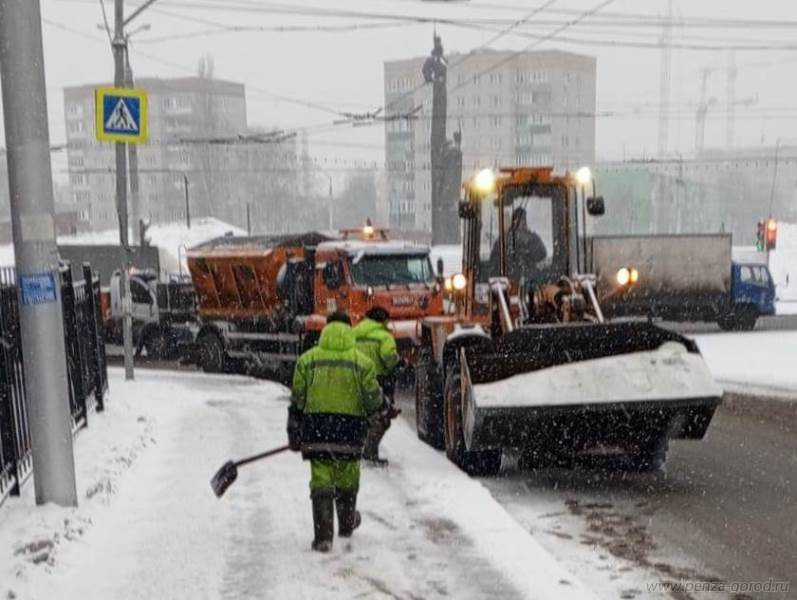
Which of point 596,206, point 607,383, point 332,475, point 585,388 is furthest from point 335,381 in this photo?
point 596,206

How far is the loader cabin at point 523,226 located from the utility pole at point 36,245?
15.9ft

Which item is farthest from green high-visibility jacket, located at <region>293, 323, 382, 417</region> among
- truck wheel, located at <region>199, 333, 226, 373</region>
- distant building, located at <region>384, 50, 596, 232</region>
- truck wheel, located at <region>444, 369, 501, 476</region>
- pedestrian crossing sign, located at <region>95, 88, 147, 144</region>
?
distant building, located at <region>384, 50, 596, 232</region>

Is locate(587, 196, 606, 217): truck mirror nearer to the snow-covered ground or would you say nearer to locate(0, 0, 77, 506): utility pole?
the snow-covered ground

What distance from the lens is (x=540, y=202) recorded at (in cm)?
1078

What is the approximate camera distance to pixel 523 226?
1062cm

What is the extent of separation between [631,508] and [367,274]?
888cm

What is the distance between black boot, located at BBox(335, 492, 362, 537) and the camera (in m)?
6.89

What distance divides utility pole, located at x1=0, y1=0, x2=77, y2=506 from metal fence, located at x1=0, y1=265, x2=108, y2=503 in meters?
0.58

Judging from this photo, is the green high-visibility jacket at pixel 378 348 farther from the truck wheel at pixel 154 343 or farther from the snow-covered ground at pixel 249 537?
the truck wheel at pixel 154 343

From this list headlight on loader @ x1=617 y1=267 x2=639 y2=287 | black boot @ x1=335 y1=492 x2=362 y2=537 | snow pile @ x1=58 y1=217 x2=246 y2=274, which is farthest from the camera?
snow pile @ x1=58 y1=217 x2=246 y2=274

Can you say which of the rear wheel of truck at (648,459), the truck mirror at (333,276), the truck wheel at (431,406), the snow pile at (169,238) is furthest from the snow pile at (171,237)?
the rear wheel of truck at (648,459)

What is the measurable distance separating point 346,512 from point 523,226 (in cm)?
468

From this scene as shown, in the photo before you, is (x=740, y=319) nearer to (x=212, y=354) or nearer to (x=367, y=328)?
(x=212, y=354)

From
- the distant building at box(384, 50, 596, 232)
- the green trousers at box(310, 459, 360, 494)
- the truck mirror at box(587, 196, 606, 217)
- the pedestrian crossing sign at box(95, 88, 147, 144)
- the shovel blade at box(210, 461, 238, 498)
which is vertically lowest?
the shovel blade at box(210, 461, 238, 498)
